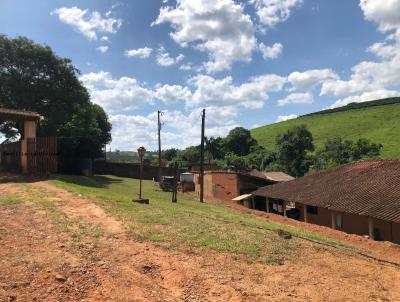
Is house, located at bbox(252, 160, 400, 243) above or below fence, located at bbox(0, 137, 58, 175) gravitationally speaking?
below

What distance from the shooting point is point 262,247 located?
1194 centimetres

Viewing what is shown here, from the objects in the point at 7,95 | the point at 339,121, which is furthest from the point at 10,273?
the point at 339,121

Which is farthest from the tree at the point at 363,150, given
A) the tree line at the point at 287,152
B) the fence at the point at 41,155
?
the fence at the point at 41,155

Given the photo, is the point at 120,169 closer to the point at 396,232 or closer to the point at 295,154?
the point at 295,154

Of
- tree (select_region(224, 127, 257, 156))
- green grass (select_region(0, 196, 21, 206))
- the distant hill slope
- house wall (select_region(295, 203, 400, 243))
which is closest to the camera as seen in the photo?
green grass (select_region(0, 196, 21, 206))

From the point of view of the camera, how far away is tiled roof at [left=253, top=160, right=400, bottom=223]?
2278cm

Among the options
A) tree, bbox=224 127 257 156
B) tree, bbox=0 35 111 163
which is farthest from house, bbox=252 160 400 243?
tree, bbox=224 127 257 156

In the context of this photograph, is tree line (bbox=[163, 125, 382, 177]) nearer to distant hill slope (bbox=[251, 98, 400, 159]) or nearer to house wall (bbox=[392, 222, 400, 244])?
distant hill slope (bbox=[251, 98, 400, 159])

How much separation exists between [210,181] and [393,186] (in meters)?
21.8

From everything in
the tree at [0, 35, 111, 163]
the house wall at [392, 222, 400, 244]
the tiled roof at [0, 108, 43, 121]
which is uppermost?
the tree at [0, 35, 111, 163]

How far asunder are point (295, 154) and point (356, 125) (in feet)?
86.9

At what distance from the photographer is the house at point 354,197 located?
22.5 meters

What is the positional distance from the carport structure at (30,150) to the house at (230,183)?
840 inches

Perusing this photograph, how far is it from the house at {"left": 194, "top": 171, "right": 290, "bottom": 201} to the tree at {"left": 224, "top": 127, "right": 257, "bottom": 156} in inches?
1944
